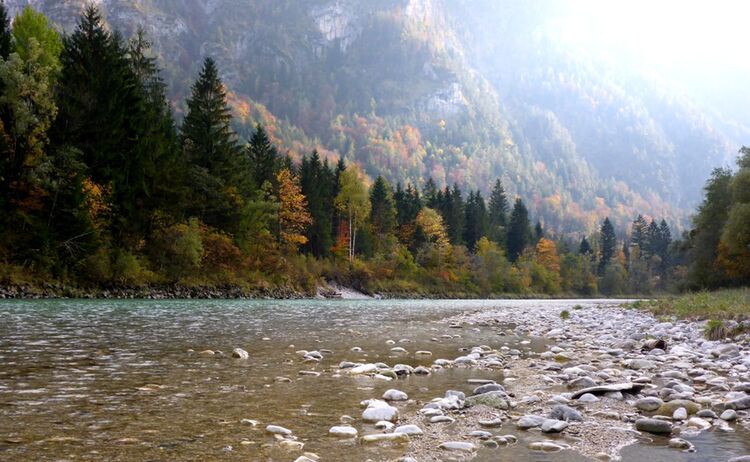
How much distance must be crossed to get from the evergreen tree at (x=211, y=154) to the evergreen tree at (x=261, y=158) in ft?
35.9

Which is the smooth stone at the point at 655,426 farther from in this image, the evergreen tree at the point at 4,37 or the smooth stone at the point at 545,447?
the evergreen tree at the point at 4,37

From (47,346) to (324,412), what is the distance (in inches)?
270

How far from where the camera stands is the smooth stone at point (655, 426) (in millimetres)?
4566

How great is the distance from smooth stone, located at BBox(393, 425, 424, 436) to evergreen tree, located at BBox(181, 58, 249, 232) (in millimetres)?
45651

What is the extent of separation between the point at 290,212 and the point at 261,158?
944 centimetres

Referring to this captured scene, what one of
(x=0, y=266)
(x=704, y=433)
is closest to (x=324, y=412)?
(x=704, y=433)

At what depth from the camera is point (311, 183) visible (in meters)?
69.7

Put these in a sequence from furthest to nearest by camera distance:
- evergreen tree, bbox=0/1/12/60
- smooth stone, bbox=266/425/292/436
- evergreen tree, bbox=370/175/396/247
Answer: evergreen tree, bbox=370/175/396/247 < evergreen tree, bbox=0/1/12/60 < smooth stone, bbox=266/425/292/436

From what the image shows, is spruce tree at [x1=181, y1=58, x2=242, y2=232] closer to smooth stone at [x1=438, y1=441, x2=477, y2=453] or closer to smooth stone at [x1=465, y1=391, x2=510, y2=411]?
smooth stone at [x1=465, y1=391, x2=510, y2=411]

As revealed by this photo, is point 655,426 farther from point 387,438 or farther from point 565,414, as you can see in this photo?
point 387,438

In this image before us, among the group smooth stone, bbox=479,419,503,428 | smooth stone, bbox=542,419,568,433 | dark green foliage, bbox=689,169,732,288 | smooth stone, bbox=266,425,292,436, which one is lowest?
smooth stone, bbox=479,419,503,428

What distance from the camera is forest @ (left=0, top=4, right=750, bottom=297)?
3064 cm

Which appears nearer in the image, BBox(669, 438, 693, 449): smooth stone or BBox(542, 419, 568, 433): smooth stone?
BBox(669, 438, 693, 449): smooth stone

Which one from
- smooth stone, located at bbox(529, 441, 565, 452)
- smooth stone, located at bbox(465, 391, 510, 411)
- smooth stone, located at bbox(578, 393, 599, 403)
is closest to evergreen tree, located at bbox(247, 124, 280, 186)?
smooth stone, located at bbox(465, 391, 510, 411)
